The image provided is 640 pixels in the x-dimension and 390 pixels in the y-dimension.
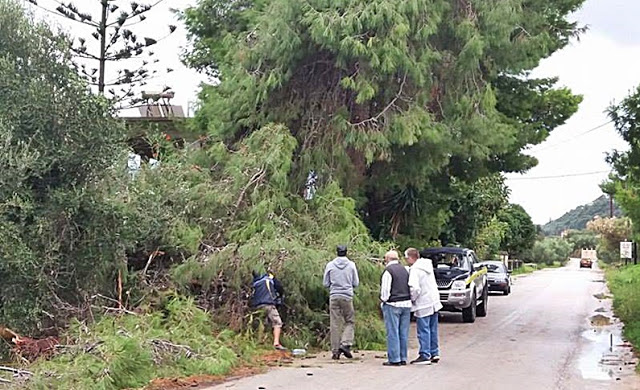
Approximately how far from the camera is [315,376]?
11445 mm

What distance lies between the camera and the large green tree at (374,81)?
1683 centimetres

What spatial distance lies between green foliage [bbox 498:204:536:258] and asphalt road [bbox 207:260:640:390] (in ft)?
154

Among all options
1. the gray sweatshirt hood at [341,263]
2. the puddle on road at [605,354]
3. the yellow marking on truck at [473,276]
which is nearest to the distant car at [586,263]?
the puddle on road at [605,354]

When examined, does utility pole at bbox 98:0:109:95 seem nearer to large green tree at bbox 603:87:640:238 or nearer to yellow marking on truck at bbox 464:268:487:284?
yellow marking on truck at bbox 464:268:487:284

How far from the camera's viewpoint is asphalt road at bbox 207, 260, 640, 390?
11.1 m

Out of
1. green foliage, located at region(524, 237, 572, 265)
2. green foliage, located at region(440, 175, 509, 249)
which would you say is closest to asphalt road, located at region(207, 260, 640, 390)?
green foliage, located at region(440, 175, 509, 249)

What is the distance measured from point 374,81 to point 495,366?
675 cm

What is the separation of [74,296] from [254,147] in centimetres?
495

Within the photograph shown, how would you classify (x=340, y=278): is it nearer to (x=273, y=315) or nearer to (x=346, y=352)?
(x=346, y=352)

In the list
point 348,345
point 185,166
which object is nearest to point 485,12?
point 185,166

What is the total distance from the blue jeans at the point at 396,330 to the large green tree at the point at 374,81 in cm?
462

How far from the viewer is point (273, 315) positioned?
1366cm

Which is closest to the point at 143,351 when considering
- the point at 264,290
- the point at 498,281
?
the point at 264,290

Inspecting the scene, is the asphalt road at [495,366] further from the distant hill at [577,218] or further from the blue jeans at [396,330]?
the distant hill at [577,218]
